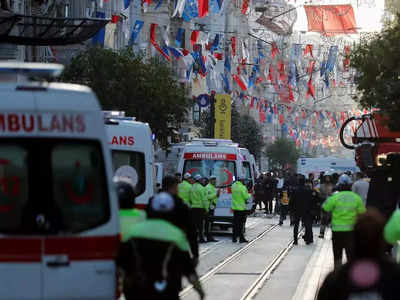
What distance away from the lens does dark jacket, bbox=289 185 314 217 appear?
93.9 feet

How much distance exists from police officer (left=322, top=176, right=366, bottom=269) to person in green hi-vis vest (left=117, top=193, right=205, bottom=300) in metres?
7.35

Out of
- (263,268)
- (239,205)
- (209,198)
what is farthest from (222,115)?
(263,268)

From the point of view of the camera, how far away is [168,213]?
29.5 feet

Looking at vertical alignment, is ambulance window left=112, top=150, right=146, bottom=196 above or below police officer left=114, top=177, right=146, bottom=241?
below

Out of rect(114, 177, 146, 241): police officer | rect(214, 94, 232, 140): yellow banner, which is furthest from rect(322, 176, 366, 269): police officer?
rect(214, 94, 232, 140): yellow banner

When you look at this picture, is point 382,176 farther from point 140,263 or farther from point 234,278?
point 140,263

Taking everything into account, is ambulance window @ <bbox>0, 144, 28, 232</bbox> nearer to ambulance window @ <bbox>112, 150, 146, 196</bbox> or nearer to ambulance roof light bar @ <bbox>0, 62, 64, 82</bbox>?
ambulance roof light bar @ <bbox>0, 62, 64, 82</bbox>

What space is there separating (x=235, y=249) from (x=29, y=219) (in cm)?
1812

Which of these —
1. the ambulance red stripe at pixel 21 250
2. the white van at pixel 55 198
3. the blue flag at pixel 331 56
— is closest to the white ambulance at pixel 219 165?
the white van at pixel 55 198

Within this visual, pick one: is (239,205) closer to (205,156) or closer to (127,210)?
(205,156)

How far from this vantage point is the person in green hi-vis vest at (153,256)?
877cm

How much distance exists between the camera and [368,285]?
6328 mm

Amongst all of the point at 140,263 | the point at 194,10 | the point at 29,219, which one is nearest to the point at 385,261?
the point at 140,263

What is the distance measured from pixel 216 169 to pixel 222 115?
26.0 m
